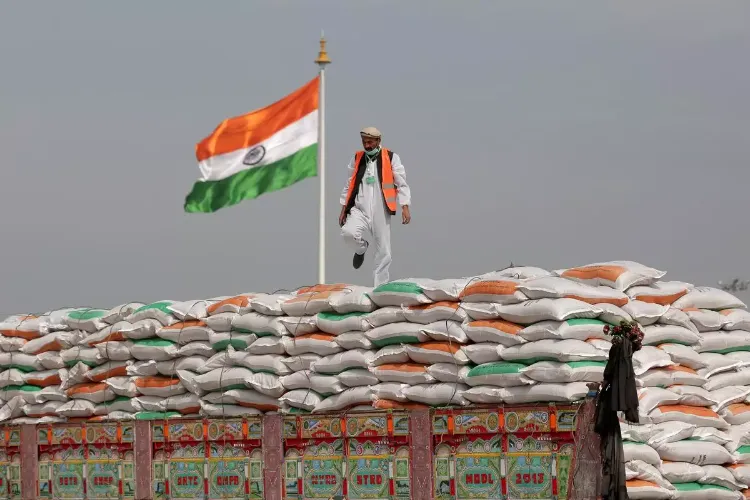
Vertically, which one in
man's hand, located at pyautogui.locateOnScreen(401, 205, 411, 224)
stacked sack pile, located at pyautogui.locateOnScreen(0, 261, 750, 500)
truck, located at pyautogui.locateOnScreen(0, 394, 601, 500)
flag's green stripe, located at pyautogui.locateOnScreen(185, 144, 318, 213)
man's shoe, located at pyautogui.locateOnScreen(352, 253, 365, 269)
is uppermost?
flag's green stripe, located at pyautogui.locateOnScreen(185, 144, 318, 213)

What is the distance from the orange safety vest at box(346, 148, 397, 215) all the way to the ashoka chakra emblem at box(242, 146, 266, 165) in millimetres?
2995

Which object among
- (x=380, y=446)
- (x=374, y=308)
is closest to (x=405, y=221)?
(x=374, y=308)

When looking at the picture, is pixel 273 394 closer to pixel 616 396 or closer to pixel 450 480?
pixel 450 480

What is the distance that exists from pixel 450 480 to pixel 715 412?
2.00 metres

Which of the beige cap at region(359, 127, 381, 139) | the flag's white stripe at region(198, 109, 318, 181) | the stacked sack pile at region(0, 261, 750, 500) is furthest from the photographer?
the flag's white stripe at region(198, 109, 318, 181)

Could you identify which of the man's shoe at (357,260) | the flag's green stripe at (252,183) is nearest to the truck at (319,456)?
the man's shoe at (357,260)

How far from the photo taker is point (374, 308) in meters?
11.2

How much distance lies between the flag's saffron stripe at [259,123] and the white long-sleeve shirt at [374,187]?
9.50 feet

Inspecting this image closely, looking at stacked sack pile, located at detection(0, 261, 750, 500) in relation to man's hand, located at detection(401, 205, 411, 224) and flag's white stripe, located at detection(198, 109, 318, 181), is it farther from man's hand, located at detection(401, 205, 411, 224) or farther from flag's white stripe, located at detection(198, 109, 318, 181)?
flag's white stripe, located at detection(198, 109, 318, 181)

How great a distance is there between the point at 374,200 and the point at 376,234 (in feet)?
0.93

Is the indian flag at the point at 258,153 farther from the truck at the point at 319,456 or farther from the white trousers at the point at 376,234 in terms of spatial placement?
the truck at the point at 319,456

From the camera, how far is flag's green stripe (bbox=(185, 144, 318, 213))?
15570mm

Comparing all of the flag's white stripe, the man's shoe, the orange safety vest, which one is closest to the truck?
the man's shoe

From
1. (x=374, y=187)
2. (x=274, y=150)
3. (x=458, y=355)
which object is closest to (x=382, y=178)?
(x=374, y=187)
